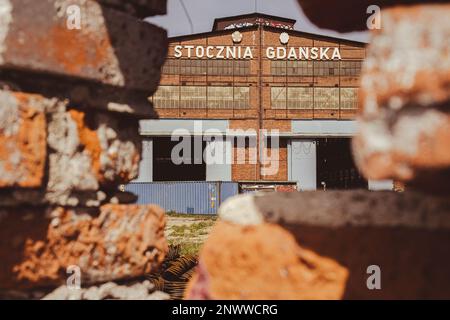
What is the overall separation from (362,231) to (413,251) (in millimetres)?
129

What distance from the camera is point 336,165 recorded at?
115ft

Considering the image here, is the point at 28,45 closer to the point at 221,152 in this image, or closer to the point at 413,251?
the point at 413,251

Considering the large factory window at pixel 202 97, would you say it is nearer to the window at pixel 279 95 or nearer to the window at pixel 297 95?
the window at pixel 279 95

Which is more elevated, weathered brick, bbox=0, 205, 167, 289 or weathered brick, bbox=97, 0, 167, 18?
weathered brick, bbox=97, 0, 167, 18

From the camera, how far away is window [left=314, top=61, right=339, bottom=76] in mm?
32781

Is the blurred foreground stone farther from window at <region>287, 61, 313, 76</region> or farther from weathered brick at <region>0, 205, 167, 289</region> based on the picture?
window at <region>287, 61, 313, 76</region>

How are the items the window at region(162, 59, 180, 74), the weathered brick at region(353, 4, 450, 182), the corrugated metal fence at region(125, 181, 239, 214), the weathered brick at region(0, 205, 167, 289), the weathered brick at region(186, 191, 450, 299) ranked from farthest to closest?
the window at region(162, 59, 180, 74)
the corrugated metal fence at region(125, 181, 239, 214)
the weathered brick at region(0, 205, 167, 289)
the weathered brick at region(186, 191, 450, 299)
the weathered brick at region(353, 4, 450, 182)

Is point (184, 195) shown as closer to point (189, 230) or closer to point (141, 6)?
point (189, 230)

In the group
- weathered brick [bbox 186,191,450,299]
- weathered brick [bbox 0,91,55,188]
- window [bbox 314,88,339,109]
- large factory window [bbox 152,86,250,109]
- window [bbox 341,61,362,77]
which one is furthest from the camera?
window [bbox 341,61,362,77]

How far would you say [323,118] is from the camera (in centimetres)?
3216

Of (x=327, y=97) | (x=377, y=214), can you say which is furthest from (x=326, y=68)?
(x=377, y=214)

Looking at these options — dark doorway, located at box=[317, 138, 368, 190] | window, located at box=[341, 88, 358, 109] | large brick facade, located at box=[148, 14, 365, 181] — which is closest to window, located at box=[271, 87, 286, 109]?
large brick facade, located at box=[148, 14, 365, 181]

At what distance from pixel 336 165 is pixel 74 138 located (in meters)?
34.2

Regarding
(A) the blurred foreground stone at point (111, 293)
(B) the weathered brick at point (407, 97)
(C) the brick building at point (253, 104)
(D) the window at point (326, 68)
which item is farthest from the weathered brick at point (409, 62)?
(D) the window at point (326, 68)
